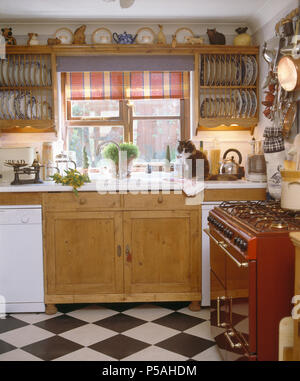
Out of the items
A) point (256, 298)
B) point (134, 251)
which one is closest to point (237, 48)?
point (134, 251)

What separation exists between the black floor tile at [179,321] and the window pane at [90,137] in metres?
1.76

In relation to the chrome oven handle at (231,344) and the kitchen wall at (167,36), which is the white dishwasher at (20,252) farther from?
the chrome oven handle at (231,344)

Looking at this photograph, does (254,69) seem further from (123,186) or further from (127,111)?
(123,186)

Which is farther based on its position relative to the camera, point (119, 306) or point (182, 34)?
point (182, 34)

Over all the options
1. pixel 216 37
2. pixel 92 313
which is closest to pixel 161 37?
pixel 216 37

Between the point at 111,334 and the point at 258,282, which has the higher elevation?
the point at 258,282

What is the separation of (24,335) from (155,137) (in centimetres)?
228

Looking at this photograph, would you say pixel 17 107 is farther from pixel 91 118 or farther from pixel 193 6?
pixel 193 6

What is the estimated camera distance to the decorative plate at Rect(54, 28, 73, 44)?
414 centimetres

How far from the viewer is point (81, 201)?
343 cm

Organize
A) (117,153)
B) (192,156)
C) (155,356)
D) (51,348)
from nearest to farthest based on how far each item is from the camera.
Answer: (155,356)
(51,348)
(192,156)
(117,153)

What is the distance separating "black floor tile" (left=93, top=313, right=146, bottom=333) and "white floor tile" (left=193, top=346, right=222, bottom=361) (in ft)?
2.05

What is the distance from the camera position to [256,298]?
194 cm

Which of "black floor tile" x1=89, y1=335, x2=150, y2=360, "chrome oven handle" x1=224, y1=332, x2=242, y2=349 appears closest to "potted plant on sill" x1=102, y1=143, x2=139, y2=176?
"black floor tile" x1=89, y1=335, x2=150, y2=360
